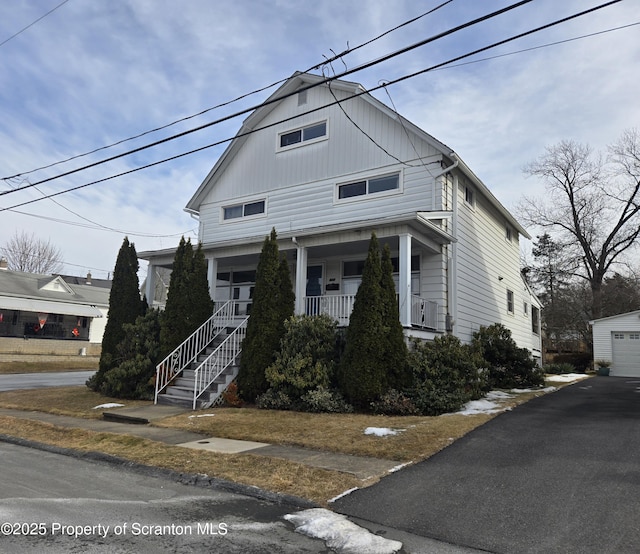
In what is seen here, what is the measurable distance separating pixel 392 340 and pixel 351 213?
5.60m

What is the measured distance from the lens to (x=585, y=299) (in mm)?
36156

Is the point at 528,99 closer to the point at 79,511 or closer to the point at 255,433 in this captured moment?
the point at 255,433

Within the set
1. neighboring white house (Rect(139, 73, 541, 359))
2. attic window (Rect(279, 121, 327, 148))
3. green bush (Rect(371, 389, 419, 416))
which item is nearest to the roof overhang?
neighboring white house (Rect(139, 73, 541, 359))

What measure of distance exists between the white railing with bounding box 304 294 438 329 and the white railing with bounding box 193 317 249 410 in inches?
85.7

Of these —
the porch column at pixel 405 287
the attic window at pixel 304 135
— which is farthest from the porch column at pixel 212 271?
the porch column at pixel 405 287

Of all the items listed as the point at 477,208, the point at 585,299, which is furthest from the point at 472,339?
the point at 585,299

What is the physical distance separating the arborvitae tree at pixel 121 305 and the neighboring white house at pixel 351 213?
59.6 inches

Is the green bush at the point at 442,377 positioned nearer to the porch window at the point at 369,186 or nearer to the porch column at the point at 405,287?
the porch column at the point at 405,287

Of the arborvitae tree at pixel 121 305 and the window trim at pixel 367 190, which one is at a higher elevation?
the window trim at pixel 367 190

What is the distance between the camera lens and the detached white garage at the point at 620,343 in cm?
2408

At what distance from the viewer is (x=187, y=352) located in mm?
12609

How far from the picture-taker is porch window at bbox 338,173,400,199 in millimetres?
14273

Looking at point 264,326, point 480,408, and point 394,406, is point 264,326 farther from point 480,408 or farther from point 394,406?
point 480,408

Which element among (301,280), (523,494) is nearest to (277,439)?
(523,494)
